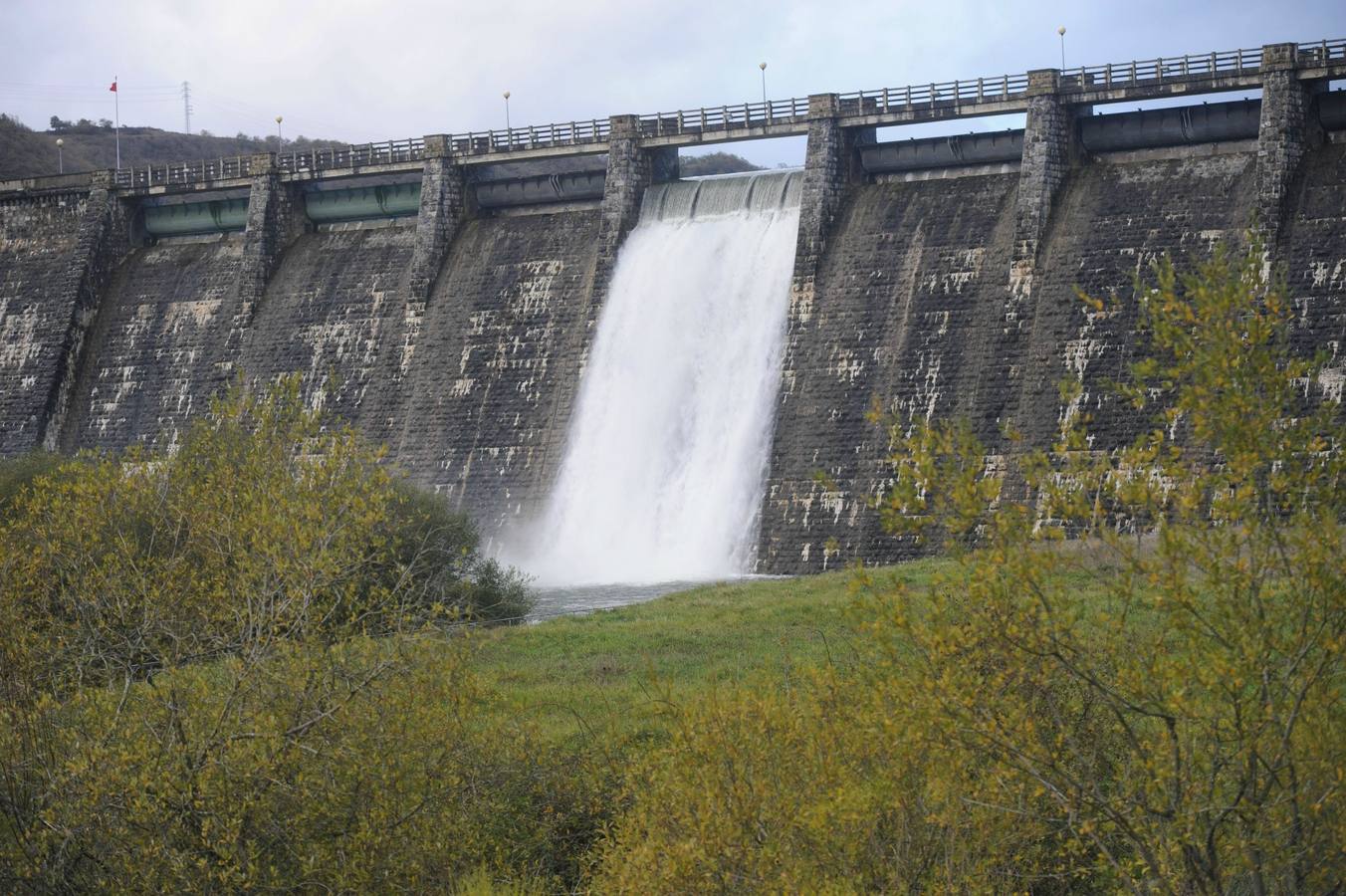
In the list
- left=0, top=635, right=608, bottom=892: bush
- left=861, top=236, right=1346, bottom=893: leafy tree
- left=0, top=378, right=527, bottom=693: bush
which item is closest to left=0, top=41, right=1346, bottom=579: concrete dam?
left=0, top=378, right=527, bottom=693: bush

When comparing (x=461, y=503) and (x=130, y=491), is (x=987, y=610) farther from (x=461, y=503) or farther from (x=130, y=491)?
(x=461, y=503)

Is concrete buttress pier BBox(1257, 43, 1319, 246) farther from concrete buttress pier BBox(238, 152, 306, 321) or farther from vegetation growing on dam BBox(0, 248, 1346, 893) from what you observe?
concrete buttress pier BBox(238, 152, 306, 321)

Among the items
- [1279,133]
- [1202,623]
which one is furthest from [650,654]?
[1279,133]

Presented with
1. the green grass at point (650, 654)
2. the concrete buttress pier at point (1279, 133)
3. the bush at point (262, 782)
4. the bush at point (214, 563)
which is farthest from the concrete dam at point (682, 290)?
the bush at point (262, 782)

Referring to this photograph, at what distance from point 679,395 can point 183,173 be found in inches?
956

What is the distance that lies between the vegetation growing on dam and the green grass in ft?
0.70

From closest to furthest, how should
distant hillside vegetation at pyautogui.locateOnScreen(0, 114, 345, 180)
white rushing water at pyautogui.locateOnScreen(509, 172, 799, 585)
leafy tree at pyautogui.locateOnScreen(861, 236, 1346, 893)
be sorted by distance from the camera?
leafy tree at pyautogui.locateOnScreen(861, 236, 1346, 893), white rushing water at pyautogui.locateOnScreen(509, 172, 799, 585), distant hillside vegetation at pyautogui.locateOnScreen(0, 114, 345, 180)

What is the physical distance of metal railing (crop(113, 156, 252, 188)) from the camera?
5789 cm

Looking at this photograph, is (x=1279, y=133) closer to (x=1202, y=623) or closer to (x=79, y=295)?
(x=1202, y=623)

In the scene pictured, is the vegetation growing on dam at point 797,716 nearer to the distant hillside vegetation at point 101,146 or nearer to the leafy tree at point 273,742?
the leafy tree at point 273,742

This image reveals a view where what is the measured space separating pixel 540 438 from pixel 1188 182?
18456 millimetres

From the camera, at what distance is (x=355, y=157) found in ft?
183

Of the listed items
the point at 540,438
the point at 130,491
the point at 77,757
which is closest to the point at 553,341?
the point at 540,438

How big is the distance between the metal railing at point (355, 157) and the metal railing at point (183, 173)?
68.4 inches
